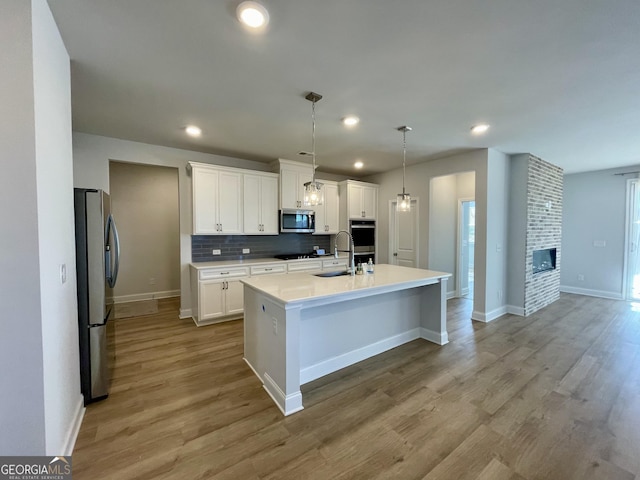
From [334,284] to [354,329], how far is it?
650 mm

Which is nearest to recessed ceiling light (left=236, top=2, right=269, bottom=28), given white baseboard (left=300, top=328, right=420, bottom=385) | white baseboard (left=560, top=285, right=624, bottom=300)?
white baseboard (left=300, top=328, right=420, bottom=385)

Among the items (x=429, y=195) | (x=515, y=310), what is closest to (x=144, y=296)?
(x=429, y=195)

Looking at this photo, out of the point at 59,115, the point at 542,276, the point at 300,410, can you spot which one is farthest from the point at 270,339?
the point at 542,276

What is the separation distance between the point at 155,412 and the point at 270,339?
1.01 metres

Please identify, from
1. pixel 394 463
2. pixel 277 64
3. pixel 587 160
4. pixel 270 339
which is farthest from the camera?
pixel 587 160

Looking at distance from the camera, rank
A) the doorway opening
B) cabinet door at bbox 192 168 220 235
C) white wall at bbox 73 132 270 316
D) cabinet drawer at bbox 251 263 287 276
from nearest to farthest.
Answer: white wall at bbox 73 132 270 316, cabinet door at bbox 192 168 220 235, cabinet drawer at bbox 251 263 287 276, the doorway opening

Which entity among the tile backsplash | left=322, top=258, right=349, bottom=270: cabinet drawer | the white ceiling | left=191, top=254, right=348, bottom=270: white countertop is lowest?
left=322, top=258, right=349, bottom=270: cabinet drawer

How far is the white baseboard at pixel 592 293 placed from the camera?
212 inches

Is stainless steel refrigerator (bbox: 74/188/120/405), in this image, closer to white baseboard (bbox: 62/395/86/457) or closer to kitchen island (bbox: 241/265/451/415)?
white baseboard (bbox: 62/395/86/457)

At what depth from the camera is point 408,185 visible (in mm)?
5266

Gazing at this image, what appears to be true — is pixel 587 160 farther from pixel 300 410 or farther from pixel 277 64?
pixel 300 410

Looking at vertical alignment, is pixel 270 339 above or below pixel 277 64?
below

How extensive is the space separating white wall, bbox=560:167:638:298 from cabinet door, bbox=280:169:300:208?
615cm

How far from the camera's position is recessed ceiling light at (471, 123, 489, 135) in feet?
10.4
